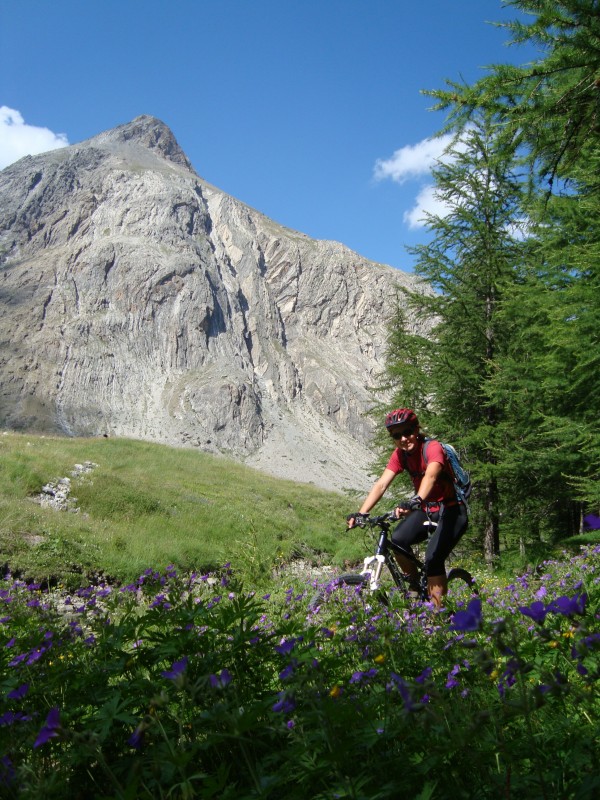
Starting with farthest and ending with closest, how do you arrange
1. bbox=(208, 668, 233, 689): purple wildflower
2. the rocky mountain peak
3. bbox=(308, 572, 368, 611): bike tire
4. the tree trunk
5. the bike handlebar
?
the rocky mountain peak < the tree trunk < the bike handlebar < bbox=(308, 572, 368, 611): bike tire < bbox=(208, 668, 233, 689): purple wildflower

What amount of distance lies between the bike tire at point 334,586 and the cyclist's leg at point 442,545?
0.66 metres

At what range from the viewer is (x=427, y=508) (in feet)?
16.6

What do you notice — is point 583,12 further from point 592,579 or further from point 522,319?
point 522,319

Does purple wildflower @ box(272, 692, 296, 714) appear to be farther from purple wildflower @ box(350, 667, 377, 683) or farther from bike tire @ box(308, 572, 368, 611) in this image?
bike tire @ box(308, 572, 368, 611)

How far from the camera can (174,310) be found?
101 metres

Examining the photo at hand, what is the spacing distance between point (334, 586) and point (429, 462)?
140 centimetres

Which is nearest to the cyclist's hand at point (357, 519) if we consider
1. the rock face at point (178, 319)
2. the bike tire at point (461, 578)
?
the bike tire at point (461, 578)

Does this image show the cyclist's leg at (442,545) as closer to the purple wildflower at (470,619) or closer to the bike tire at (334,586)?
the bike tire at (334,586)

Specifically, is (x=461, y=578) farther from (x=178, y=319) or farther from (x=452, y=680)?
(x=178, y=319)

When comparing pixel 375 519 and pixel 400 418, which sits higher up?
pixel 400 418

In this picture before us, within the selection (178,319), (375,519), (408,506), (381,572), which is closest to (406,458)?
(408,506)

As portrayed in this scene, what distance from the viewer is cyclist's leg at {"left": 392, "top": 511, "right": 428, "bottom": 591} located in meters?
5.12

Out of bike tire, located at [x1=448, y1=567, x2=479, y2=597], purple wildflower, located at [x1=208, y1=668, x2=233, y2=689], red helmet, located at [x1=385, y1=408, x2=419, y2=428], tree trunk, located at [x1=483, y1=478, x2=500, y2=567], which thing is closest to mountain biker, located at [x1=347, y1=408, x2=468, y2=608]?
red helmet, located at [x1=385, y1=408, x2=419, y2=428]

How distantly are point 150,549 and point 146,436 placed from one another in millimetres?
71875
